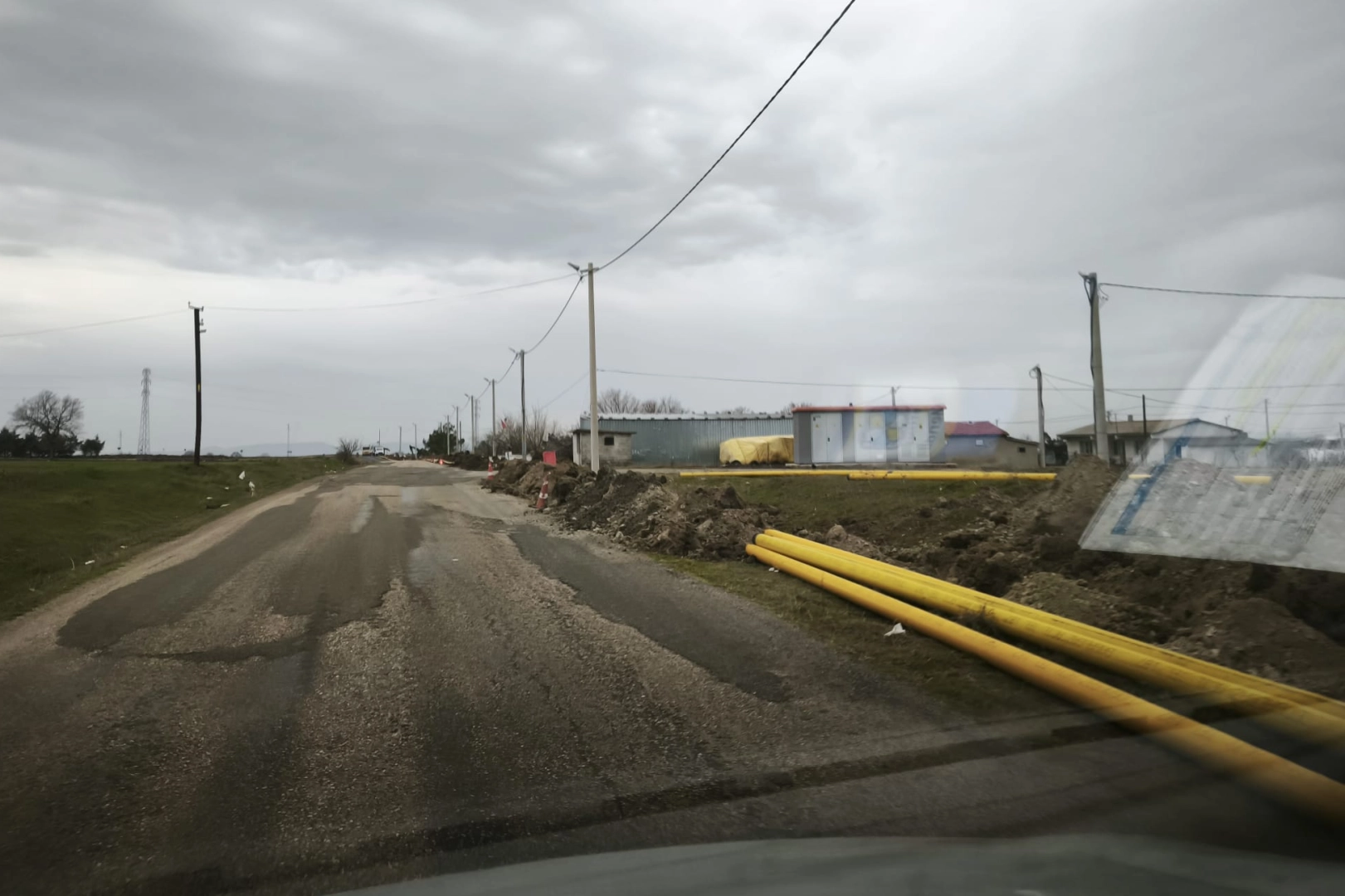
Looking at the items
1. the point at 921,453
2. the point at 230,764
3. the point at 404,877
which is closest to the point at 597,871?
the point at 404,877

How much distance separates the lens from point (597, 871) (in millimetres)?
2816

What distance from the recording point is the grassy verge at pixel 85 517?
11859 mm

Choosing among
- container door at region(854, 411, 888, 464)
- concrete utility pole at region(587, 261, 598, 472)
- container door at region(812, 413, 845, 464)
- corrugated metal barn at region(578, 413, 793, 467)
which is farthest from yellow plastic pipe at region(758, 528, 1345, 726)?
corrugated metal barn at region(578, 413, 793, 467)

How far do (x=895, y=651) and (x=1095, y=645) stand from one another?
1423mm

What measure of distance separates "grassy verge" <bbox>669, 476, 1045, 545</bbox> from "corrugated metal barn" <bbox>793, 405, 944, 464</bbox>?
17808 millimetres

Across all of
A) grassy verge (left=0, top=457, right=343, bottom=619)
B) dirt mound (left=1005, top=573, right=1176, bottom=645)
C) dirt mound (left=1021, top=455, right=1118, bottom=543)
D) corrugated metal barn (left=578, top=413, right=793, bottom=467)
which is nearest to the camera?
dirt mound (left=1005, top=573, right=1176, bottom=645)

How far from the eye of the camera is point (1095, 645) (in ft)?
17.8

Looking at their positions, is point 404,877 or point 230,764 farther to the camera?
point 230,764

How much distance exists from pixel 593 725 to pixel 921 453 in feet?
129

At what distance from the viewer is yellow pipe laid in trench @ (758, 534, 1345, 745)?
4.21 meters

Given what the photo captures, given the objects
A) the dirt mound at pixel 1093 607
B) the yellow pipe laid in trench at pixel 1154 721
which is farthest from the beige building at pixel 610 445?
the yellow pipe laid in trench at pixel 1154 721

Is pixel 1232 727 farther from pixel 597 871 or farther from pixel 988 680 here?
pixel 597 871

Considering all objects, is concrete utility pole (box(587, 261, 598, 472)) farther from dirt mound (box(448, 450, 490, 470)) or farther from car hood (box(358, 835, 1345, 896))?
dirt mound (box(448, 450, 490, 470))

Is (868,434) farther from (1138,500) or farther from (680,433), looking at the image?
(1138,500)
